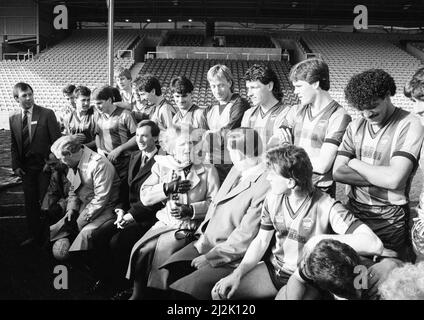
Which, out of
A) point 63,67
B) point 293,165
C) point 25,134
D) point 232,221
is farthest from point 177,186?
point 63,67

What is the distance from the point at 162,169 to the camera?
2803mm

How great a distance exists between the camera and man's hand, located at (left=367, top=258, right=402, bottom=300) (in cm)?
165

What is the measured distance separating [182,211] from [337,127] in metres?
1.04

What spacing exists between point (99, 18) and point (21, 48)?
4.80m

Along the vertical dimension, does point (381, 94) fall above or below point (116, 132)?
above

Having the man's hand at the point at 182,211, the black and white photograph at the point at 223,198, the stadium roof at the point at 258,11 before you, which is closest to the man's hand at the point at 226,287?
the black and white photograph at the point at 223,198

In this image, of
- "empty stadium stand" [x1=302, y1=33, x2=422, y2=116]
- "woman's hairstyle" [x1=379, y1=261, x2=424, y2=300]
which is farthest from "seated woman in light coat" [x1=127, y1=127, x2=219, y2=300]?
"empty stadium stand" [x1=302, y1=33, x2=422, y2=116]

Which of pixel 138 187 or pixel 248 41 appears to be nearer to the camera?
pixel 138 187

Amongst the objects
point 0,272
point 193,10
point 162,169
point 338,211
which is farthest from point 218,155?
point 193,10

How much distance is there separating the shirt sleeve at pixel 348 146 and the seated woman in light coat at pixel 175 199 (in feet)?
2.68

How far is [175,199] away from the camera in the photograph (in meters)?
2.66

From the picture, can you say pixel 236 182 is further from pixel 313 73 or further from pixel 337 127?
pixel 313 73

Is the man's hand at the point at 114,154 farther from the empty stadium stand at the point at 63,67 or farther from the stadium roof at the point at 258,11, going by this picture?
the stadium roof at the point at 258,11

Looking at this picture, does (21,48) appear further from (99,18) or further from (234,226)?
(234,226)
